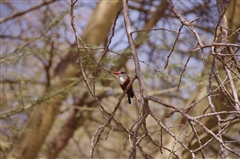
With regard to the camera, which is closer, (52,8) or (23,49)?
(23,49)

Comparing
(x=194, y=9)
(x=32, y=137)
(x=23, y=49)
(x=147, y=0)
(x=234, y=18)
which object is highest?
(x=147, y=0)

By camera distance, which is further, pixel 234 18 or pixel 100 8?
pixel 100 8

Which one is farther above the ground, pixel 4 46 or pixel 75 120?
pixel 4 46

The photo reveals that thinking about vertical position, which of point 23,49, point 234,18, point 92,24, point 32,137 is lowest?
point 32,137

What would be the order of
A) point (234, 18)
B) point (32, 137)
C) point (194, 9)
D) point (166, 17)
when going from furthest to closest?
point (166, 17) → point (194, 9) → point (32, 137) → point (234, 18)

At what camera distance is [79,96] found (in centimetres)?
611

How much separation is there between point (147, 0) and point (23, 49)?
112 inches

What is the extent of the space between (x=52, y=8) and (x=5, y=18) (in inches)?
30.4

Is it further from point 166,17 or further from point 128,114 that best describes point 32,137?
point 166,17

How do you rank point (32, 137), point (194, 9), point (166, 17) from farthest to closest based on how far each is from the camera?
1. point (166, 17)
2. point (194, 9)
3. point (32, 137)

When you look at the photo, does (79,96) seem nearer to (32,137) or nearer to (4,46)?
(4,46)

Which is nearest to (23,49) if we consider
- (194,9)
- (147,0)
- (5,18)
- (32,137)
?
(32,137)

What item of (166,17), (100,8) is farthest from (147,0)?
(100,8)

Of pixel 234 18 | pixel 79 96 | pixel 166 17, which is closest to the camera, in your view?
pixel 234 18
